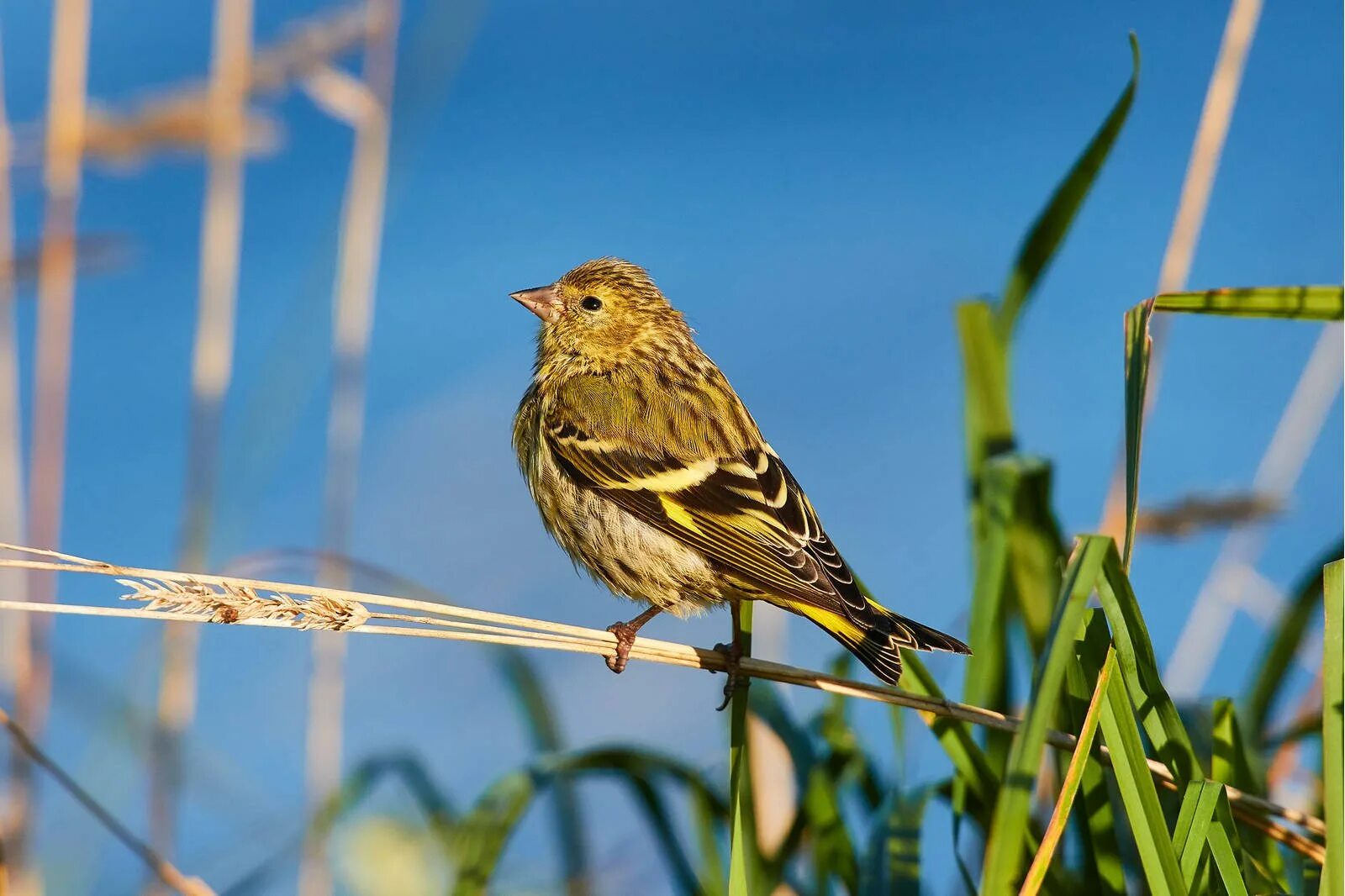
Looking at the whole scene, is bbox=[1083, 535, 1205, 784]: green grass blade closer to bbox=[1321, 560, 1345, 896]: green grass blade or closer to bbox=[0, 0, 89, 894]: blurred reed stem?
bbox=[1321, 560, 1345, 896]: green grass blade

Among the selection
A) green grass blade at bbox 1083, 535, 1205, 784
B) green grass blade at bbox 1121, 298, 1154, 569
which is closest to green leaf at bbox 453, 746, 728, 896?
green grass blade at bbox 1083, 535, 1205, 784

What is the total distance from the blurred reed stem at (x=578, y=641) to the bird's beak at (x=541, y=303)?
1.23m

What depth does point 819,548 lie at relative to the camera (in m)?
2.12

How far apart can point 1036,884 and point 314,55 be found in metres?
2.19

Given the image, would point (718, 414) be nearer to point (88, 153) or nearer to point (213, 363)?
point (213, 363)

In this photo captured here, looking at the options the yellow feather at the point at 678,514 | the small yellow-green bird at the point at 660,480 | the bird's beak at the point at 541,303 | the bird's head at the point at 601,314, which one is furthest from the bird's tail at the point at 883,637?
the bird's beak at the point at 541,303

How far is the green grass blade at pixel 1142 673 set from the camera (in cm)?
146

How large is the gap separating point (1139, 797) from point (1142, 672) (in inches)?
7.6

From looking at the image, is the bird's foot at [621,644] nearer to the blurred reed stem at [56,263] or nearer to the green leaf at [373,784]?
the green leaf at [373,784]

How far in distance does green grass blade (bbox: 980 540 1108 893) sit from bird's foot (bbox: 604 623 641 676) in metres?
0.56

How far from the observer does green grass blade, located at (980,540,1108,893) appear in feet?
3.97

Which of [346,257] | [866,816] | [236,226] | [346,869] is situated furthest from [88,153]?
[866,816]

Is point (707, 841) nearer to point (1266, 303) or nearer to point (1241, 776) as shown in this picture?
point (1241, 776)

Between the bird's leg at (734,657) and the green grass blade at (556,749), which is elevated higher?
the bird's leg at (734,657)
